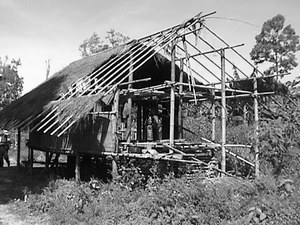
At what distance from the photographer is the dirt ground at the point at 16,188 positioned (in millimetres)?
8275

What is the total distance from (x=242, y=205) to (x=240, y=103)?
7233 millimetres

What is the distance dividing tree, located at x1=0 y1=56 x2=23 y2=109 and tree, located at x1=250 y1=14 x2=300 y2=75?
24.3 metres

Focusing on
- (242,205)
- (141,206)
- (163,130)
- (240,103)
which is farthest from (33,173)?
(242,205)

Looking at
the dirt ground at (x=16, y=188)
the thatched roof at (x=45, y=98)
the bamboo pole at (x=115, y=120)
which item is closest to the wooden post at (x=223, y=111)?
the bamboo pole at (x=115, y=120)

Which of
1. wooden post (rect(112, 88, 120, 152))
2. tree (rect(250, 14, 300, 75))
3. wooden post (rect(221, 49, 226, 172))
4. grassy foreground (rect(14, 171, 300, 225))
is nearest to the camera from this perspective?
grassy foreground (rect(14, 171, 300, 225))

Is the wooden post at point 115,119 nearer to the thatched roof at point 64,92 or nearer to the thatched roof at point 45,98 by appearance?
the thatched roof at point 64,92

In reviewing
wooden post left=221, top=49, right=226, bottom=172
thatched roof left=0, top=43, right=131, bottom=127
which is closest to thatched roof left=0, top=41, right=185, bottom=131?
thatched roof left=0, top=43, right=131, bottom=127

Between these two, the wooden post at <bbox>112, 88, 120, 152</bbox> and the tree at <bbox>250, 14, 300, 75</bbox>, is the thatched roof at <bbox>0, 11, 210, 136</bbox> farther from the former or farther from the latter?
the tree at <bbox>250, 14, 300, 75</bbox>

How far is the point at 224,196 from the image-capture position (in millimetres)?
6969

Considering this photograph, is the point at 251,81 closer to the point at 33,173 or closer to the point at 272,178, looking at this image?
the point at 272,178

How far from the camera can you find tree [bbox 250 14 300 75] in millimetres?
24781

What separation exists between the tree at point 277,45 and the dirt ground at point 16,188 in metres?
18.2

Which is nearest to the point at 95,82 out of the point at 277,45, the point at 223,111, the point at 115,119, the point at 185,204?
the point at 115,119

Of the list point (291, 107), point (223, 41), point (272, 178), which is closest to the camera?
point (272, 178)
